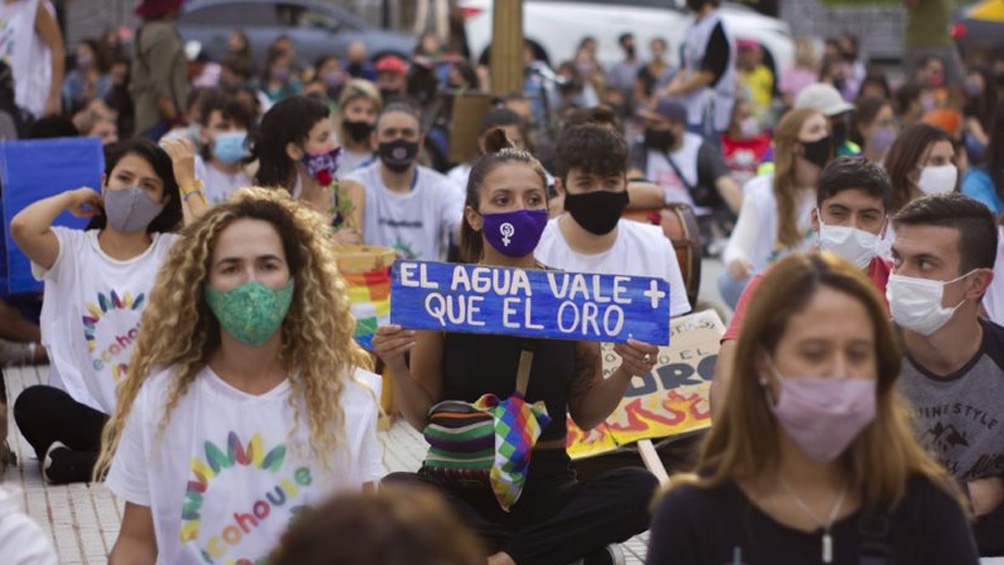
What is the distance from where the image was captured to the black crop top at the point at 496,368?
17.1ft

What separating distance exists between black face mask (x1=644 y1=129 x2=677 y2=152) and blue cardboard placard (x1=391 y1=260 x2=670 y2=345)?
317 inches

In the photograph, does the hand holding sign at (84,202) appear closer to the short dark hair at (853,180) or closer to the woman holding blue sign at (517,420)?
the woman holding blue sign at (517,420)

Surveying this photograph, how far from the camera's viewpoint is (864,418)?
3.28m

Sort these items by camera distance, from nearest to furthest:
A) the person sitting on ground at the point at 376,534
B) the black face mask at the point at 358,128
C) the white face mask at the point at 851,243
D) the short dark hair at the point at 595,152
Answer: the person sitting on ground at the point at 376,534 < the white face mask at the point at 851,243 < the short dark hair at the point at 595,152 < the black face mask at the point at 358,128

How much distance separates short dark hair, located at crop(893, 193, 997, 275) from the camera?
5.04 meters

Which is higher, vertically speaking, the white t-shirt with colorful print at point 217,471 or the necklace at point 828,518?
the necklace at point 828,518

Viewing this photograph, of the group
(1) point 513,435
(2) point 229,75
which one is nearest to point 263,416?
(1) point 513,435

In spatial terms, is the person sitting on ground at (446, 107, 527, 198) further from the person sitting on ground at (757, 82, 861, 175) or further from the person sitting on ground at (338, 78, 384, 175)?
the person sitting on ground at (757, 82, 861, 175)

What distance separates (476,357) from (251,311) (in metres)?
1.16

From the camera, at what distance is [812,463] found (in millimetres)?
3373

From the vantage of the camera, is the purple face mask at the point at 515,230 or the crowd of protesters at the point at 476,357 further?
the purple face mask at the point at 515,230

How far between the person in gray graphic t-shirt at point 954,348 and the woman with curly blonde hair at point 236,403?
150 cm

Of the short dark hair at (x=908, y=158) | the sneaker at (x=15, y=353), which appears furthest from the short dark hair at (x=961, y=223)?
the sneaker at (x=15, y=353)

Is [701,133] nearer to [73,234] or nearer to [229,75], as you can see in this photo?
[229,75]
